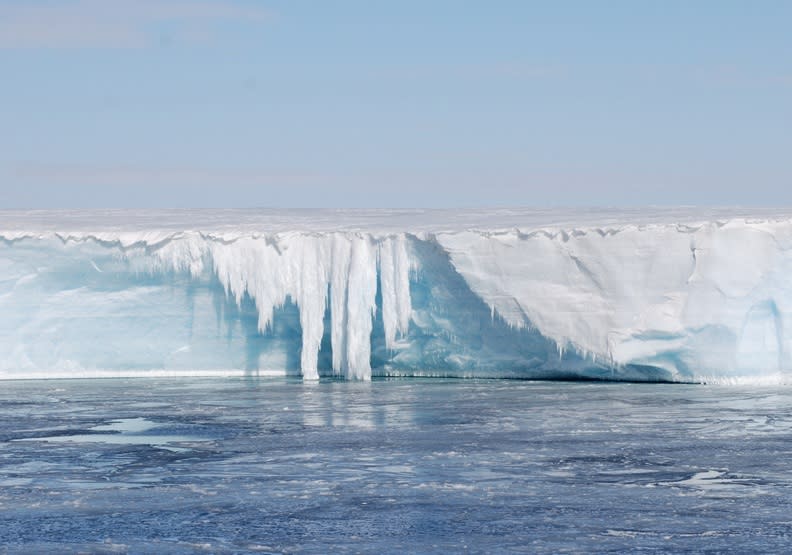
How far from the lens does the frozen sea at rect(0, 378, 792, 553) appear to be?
22.5ft

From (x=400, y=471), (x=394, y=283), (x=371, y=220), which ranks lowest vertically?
(x=400, y=471)

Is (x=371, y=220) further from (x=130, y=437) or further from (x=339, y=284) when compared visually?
(x=130, y=437)

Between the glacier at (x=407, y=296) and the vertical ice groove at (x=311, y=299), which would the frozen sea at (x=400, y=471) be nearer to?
the glacier at (x=407, y=296)

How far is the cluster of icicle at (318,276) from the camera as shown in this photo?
48.9ft

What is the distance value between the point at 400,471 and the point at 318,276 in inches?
262

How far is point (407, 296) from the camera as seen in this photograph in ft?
48.5

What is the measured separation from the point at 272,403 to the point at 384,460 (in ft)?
12.2

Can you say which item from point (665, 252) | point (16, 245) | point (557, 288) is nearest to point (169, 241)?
point (16, 245)

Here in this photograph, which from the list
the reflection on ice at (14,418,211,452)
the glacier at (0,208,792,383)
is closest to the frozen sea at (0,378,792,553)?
the reflection on ice at (14,418,211,452)

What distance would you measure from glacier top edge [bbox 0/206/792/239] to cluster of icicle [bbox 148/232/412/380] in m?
0.18

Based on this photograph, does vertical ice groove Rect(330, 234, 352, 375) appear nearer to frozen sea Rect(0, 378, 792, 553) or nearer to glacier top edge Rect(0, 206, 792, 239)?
glacier top edge Rect(0, 206, 792, 239)

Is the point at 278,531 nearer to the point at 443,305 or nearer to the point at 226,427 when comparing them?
the point at 226,427

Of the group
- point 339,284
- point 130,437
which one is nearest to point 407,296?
point 339,284

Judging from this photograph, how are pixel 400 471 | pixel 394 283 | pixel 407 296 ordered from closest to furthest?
pixel 400 471
pixel 407 296
pixel 394 283
